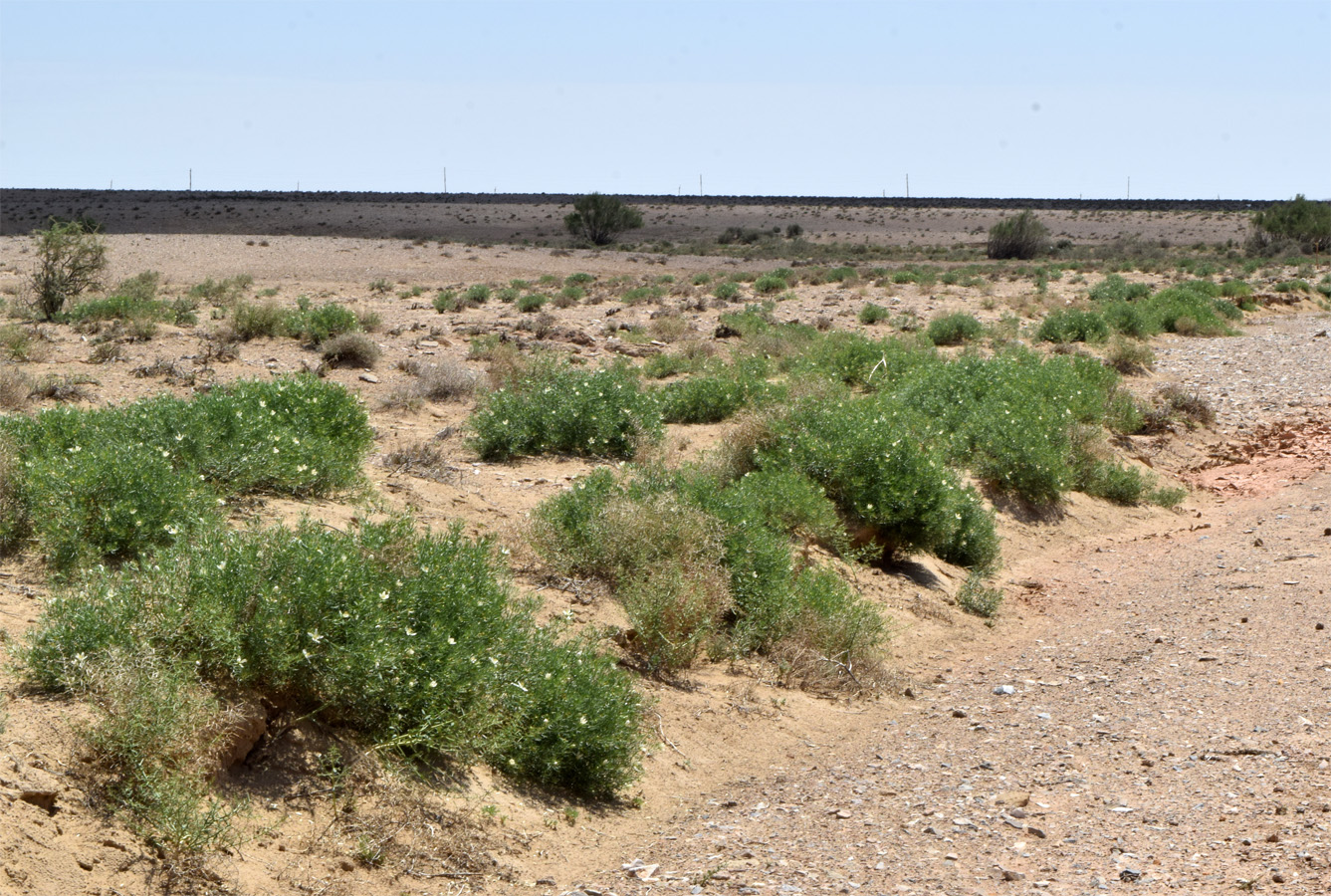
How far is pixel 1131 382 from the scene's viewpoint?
1842 cm

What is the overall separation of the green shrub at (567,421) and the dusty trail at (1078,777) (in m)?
4.08

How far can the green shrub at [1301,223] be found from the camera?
53.8 meters

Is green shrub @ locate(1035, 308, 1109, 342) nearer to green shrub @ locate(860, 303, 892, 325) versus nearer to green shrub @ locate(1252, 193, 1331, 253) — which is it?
green shrub @ locate(860, 303, 892, 325)

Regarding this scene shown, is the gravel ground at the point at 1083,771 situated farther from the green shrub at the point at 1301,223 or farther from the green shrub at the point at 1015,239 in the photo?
the green shrub at the point at 1301,223

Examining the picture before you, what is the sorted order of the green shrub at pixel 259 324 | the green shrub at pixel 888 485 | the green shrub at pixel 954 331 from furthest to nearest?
the green shrub at pixel 954 331
the green shrub at pixel 259 324
the green shrub at pixel 888 485

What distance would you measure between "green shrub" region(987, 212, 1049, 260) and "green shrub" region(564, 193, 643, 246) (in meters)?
15.9

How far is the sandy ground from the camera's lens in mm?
4758

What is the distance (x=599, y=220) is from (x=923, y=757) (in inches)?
1989

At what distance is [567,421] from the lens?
11.5 meters

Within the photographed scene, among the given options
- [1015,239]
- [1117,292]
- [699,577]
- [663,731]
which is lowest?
[663,731]

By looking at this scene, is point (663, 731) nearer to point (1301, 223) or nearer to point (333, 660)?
point (333, 660)

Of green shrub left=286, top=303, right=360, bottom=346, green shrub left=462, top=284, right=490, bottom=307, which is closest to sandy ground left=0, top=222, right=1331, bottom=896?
green shrub left=286, top=303, right=360, bottom=346

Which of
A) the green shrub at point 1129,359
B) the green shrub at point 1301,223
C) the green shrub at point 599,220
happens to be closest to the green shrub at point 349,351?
the green shrub at point 1129,359

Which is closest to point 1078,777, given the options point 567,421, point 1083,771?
point 1083,771
